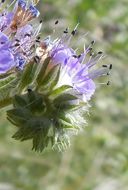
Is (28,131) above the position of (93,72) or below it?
below

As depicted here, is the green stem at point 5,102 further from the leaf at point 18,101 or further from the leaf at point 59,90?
the leaf at point 59,90

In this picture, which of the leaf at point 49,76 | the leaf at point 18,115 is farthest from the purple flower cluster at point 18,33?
the leaf at point 18,115

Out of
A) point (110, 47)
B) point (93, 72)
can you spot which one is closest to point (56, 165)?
point (110, 47)

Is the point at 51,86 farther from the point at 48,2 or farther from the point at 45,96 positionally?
the point at 48,2

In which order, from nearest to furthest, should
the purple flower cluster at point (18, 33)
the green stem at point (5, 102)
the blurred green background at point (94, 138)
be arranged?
the purple flower cluster at point (18, 33) < the green stem at point (5, 102) < the blurred green background at point (94, 138)

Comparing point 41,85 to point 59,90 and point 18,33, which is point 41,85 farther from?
point 18,33

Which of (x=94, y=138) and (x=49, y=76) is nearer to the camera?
(x=49, y=76)

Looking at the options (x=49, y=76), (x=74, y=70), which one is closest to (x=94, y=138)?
(x=74, y=70)
